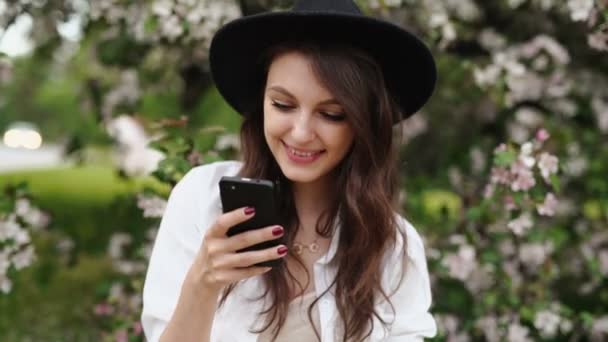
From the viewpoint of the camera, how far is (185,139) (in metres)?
2.48

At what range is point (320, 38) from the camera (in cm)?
168

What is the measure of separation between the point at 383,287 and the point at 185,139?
95cm

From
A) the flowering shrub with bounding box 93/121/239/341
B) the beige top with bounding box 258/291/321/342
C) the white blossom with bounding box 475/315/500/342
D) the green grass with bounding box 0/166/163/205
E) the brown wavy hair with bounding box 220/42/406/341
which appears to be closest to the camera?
the brown wavy hair with bounding box 220/42/406/341

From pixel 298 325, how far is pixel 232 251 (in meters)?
0.54

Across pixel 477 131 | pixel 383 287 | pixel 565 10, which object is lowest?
pixel 383 287

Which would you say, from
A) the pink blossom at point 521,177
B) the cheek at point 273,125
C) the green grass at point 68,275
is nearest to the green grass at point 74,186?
the green grass at point 68,275

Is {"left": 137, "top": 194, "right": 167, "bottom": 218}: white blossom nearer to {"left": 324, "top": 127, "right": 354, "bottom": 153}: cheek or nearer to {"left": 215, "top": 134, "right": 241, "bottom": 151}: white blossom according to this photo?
{"left": 215, "top": 134, "right": 241, "bottom": 151}: white blossom

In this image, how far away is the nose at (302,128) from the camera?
5.34 ft

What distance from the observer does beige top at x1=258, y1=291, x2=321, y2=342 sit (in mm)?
1855

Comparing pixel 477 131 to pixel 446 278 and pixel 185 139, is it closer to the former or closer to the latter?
pixel 446 278

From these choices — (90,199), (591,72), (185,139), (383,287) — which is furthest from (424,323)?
(90,199)

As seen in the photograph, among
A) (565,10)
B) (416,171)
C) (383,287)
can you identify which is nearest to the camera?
(383,287)

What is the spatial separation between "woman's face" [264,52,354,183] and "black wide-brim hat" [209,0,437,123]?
8 cm

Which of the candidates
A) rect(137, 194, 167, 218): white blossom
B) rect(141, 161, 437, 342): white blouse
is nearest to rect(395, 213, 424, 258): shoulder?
rect(141, 161, 437, 342): white blouse
